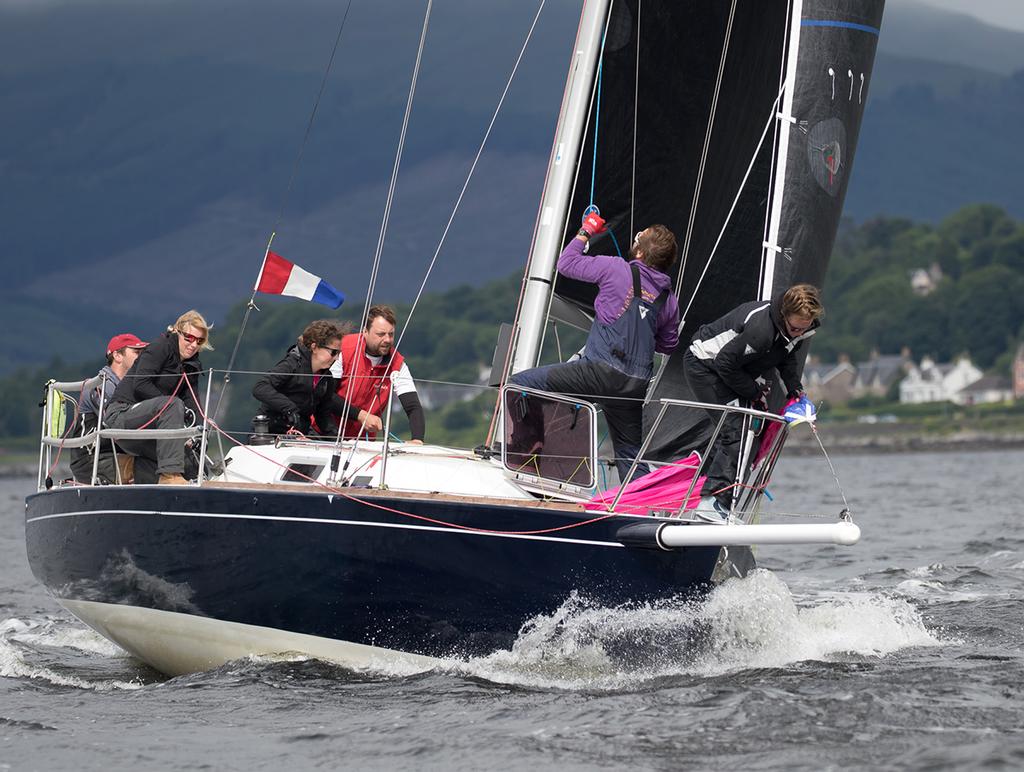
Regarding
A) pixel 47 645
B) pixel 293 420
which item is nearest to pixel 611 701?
pixel 293 420

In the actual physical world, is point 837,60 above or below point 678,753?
above

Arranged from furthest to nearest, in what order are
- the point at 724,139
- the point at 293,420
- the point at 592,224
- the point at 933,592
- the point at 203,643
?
the point at 933,592, the point at 724,139, the point at 293,420, the point at 203,643, the point at 592,224

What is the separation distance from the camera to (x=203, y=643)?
26.8 feet

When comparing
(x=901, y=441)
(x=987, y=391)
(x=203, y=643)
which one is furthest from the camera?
(x=987, y=391)

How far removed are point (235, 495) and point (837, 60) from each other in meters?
4.85

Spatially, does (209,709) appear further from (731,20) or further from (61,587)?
(731,20)

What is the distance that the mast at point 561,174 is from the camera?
8.59 meters

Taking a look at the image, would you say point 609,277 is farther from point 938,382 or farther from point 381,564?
point 938,382

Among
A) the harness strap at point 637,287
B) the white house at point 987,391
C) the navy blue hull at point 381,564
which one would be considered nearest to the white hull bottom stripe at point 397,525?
the navy blue hull at point 381,564

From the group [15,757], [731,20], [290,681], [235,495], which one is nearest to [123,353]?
[235,495]

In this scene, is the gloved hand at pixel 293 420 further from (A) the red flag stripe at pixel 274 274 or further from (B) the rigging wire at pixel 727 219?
(B) the rigging wire at pixel 727 219

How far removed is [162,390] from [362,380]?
1177 millimetres

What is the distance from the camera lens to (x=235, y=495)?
7586mm

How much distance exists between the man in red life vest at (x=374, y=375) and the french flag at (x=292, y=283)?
0.29 m
